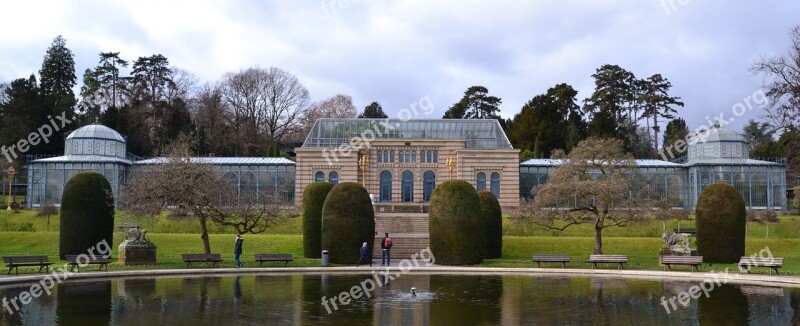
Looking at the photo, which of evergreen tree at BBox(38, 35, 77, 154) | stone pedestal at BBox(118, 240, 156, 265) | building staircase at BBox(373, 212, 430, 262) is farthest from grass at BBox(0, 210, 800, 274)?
evergreen tree at BBox(38, 35, 77, 154)

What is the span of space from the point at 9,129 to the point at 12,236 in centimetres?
3874

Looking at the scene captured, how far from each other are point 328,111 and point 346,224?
204 feet

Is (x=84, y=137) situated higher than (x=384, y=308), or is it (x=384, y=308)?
(x=84, y=137)

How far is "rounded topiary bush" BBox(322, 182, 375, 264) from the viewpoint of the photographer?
31141 millimetres

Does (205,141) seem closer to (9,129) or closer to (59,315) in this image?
(9,129)

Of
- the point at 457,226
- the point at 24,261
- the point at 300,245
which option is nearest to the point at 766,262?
the point at 457,226

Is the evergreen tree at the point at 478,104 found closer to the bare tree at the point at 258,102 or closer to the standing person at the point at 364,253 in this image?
the bare tree at the point at 258,102

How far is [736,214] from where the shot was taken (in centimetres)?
3144

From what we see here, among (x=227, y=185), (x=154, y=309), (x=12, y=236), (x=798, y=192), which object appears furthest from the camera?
(x=798, y=192)

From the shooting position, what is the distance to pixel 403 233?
41.0 m

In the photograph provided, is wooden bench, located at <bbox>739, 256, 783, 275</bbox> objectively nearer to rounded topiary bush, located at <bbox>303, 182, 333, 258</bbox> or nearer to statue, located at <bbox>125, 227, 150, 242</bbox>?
rounded topiary bush, located at <bbox>303, 182, 333, 258</bbox>

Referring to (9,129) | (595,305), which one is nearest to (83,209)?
(595,305)

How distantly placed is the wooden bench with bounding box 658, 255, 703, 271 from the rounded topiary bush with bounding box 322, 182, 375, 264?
12571mm

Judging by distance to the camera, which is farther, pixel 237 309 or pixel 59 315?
pixel 237 309
